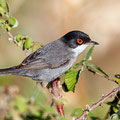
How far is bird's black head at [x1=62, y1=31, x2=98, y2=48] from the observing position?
4.79 metres

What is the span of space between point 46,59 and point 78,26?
3.72 metres

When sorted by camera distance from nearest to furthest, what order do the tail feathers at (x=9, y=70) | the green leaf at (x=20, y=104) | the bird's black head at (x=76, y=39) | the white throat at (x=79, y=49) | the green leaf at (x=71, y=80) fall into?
the green leaf at (x=20, y=104) < the green leaf at (x=71, y=80) < the tail feathers at (x=9, y=70) < the bird's black head at (x=76, y=39) < the white throat at (x=79, y=49)

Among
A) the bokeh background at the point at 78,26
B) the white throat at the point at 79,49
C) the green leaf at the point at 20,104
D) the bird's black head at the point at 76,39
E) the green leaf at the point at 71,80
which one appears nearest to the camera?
the green leaf at the point at 20,104

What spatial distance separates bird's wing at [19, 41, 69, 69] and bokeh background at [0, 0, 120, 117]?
62.4 inches

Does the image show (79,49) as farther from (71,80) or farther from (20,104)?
(20,104)

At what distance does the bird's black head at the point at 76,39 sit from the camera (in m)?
4.79

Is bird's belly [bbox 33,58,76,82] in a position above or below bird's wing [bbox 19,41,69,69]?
below

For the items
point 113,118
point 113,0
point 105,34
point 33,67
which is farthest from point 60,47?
point 113,0

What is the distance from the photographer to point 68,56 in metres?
4.92

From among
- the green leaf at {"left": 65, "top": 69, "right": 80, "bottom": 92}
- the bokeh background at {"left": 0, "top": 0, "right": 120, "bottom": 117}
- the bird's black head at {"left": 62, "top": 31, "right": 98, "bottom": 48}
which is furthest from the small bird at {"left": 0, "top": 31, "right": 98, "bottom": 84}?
the green leaf at {"left": 65, "top": 69, "right": 80, "bottom": 92}

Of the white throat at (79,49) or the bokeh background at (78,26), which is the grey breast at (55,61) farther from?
the bokeh background at (78,26)

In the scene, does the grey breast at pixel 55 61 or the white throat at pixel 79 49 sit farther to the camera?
the white throat at pixel 79 49

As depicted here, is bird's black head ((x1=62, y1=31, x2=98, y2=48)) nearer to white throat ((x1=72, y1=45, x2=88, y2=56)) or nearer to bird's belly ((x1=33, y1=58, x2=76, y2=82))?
white throat ((x1=72, y1=45, x2=88, y2=56))

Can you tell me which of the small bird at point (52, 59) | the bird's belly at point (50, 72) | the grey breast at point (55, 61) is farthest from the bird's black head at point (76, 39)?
the bird's belly at point (50, 72)
